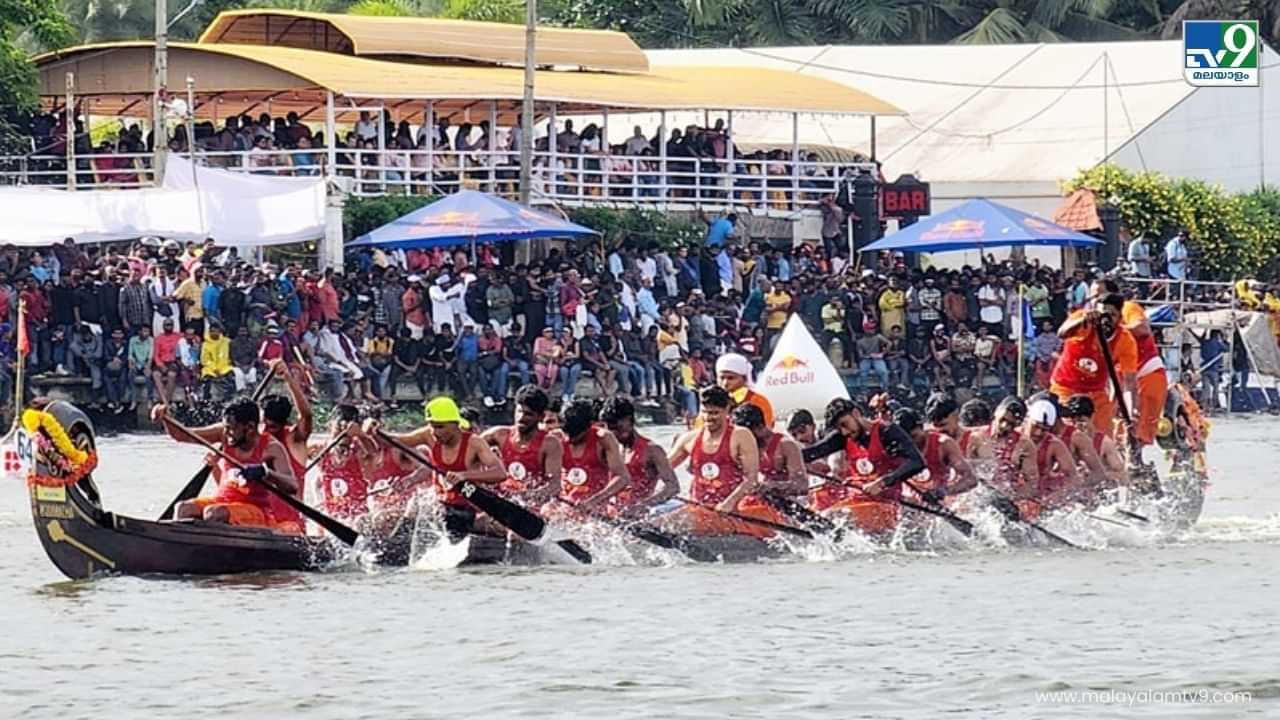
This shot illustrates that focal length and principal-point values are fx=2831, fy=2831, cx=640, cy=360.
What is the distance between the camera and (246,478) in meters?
18.2

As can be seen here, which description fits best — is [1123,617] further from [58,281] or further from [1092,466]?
[58,281]

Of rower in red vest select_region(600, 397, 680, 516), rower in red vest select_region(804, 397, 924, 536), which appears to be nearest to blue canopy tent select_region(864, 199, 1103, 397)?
rower in red vest select_region(804, 397, 924, 536)

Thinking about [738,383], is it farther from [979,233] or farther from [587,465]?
[979,233]

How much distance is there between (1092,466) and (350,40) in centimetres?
2203

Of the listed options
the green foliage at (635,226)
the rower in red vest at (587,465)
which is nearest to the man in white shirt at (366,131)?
the green foliage at (635,226)

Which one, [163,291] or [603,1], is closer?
[163,291]

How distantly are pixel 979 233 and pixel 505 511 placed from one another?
17.5 meters

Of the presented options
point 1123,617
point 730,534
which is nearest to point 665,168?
point 730,534

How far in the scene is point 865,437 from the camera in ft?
65.9

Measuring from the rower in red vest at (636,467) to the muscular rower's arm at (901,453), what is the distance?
61.9 inches

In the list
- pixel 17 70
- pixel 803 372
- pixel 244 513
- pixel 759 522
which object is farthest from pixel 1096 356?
pixel 17 70

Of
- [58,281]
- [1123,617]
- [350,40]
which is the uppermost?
[350,40]

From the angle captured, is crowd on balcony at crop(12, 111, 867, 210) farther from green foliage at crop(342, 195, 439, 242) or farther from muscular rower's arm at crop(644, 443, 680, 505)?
muscular rower's arm at crop(644, 443, 680, 505)

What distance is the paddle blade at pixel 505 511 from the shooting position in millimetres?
18641
